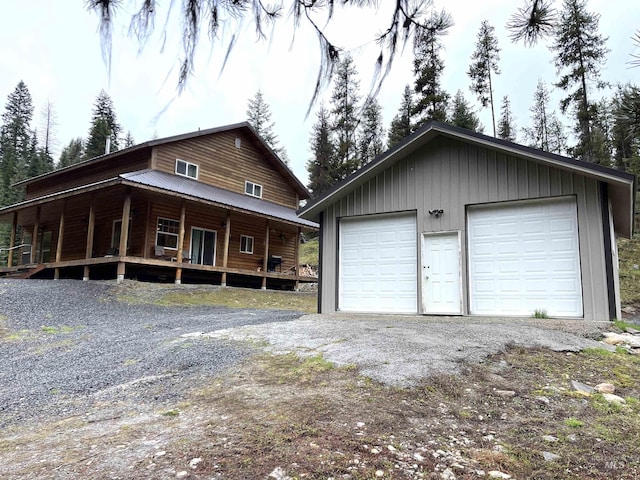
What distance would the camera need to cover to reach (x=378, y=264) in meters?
9.82

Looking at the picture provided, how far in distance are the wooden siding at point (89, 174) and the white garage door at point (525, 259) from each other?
39.9 ft

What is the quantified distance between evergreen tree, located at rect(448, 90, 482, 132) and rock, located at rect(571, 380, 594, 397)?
27138 millimetres

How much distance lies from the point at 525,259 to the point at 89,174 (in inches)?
664

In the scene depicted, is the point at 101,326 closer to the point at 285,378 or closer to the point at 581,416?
the point at 285,378

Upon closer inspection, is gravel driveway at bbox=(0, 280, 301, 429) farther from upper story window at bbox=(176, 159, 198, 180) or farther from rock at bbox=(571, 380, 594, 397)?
upper story window at bbox=(176, 159, 198, 180)

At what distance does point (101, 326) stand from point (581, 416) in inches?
315

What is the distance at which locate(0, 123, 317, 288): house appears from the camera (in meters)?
13.9

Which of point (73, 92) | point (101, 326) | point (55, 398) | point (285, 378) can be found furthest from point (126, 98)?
point (101, 326)

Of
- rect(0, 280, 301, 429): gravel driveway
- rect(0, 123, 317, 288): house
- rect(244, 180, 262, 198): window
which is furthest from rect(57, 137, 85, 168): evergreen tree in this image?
rect(0, 280, 301, 429): gravel driveway

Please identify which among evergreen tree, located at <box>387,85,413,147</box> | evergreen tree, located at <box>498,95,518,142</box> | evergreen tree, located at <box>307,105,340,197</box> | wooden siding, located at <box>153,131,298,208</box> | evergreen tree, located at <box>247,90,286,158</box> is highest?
evergreen tree, located at <box>247,90,286,158</box>

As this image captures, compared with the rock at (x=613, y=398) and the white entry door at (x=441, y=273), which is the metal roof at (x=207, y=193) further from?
the rock at (x=613, y=398)

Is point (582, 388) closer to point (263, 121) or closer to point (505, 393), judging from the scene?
point (505, 393)

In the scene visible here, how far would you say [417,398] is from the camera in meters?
3.45

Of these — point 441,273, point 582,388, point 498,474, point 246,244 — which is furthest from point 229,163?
point 498,474
